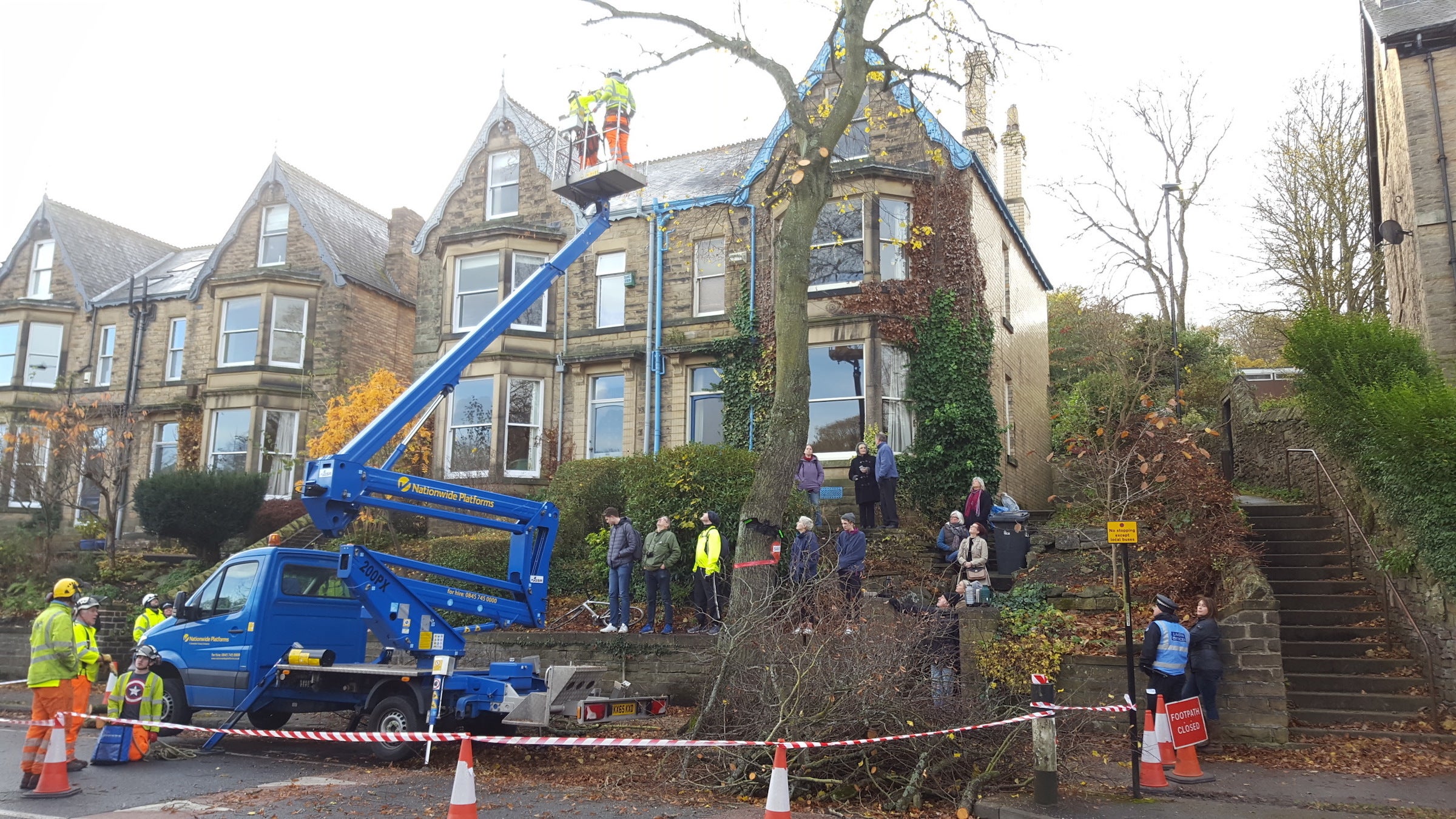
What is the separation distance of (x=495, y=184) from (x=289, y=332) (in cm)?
721

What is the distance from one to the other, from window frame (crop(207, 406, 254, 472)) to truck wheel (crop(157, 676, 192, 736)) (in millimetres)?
15495

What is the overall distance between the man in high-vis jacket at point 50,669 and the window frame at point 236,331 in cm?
1856

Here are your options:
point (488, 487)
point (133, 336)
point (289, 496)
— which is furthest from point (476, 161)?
point (133, 336)

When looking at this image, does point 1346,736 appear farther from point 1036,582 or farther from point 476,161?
point 476,161

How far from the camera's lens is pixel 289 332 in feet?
88.6

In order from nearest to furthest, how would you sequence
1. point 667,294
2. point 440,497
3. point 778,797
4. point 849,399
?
point 778,797 → point 440,497 → point 849,399 → point 667,294

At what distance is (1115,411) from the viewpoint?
21.8 meters

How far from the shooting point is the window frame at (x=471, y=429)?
22609 millimetres

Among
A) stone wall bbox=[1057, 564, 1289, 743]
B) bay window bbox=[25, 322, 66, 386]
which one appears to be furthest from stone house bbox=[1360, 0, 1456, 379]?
bay window bbox=[25, 322, 66, 386]

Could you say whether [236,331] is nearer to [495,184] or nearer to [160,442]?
[160,442]

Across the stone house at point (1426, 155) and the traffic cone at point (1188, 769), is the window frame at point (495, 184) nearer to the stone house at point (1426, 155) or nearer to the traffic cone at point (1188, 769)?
the stone house at point (1426, 155)

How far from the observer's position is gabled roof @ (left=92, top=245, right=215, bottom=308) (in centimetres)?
2981

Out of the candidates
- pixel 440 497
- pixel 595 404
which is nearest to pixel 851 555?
pixel 440 497

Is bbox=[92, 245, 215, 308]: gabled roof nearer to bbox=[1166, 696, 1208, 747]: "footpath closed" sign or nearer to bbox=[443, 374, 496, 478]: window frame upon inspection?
bbox=[443, 374, 496, 478]: window frame
